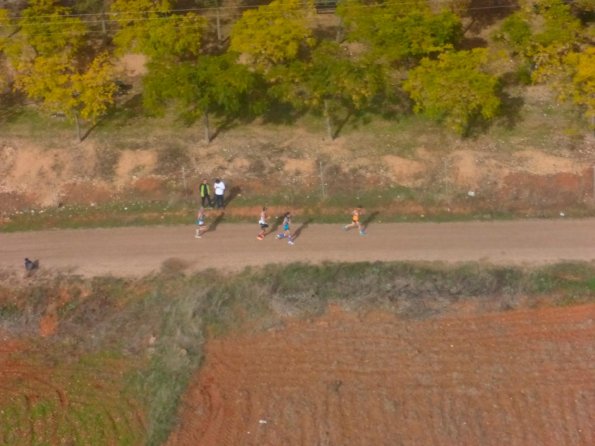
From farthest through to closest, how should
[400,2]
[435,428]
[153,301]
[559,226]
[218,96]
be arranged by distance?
[400,2], [218,96], [559,226], [153,301], [435,428]

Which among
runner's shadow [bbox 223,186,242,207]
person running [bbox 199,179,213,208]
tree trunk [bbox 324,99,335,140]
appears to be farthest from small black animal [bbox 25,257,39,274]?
tree trunk [bbox 324,99,335,140]

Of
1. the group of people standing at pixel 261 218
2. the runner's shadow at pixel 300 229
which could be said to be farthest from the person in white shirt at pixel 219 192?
the runner's shadow at pixel 300 229

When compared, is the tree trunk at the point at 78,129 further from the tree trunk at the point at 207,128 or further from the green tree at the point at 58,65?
the tree trunk at the point at 207,128

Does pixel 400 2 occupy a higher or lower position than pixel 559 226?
higher

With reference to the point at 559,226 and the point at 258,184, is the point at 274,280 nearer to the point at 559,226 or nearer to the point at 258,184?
the point at 258,184

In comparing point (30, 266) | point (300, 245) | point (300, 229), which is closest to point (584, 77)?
point (300, 229)

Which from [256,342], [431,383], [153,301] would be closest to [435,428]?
[431,383]

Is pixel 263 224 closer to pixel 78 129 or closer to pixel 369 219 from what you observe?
pixel 369 219
